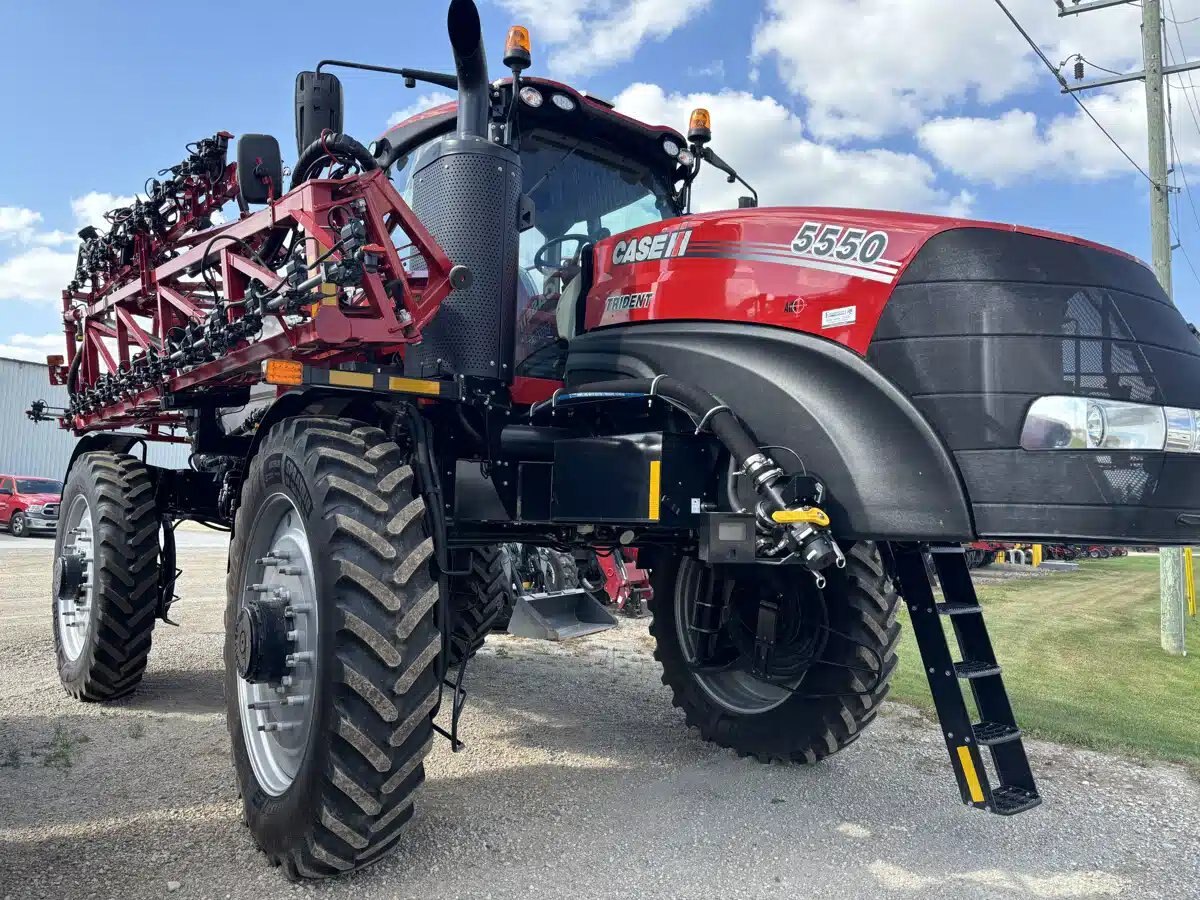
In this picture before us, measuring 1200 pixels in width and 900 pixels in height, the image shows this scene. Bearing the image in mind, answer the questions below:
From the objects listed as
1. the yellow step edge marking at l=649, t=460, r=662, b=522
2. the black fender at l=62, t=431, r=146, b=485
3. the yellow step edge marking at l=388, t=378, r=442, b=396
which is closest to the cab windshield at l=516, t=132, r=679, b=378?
the yellow step edge marking at l=388, t=378, r=442, b=396

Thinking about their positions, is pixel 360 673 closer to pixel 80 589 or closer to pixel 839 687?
pixel 839 687

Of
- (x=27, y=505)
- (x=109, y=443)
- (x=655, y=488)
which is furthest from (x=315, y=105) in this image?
(x=27, y=505)

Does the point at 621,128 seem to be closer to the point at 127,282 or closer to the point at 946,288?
the point at 946,288

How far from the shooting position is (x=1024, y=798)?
3150 millimetres

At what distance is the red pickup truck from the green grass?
19.1 metres

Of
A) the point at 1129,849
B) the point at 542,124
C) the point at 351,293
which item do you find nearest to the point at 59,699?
the point at 351,293

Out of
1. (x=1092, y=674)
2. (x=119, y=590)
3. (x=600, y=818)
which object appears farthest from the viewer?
(x=1092, y=674)

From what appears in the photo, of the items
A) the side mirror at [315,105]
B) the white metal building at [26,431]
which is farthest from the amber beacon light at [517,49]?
the white metal building at [26,431]

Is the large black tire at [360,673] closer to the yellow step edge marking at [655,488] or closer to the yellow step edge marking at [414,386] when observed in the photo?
the yellow step edge marking at [414,386]

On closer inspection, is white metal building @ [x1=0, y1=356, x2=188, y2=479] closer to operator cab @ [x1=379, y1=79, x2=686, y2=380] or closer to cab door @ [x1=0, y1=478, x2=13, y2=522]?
cab door @ [x1=0, y1=478, x2=13, y2=522]

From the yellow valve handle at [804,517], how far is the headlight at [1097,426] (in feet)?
2.04

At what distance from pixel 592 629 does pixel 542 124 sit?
13.2 feet

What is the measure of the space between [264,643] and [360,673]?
525 millimetres

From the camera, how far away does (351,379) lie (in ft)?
11.7
